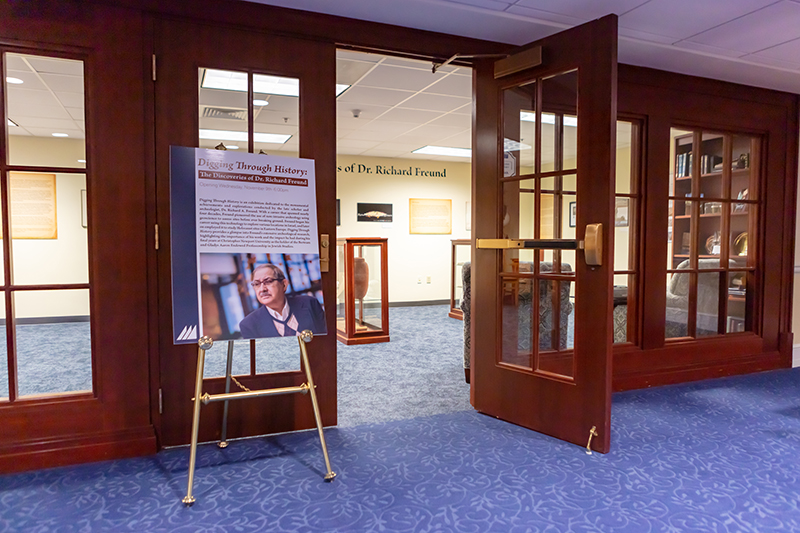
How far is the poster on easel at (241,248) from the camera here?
192 cm

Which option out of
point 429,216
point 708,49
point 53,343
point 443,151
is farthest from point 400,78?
point 53,343

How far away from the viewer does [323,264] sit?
2484mm

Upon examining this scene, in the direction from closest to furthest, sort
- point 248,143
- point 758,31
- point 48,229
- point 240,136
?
point 248,143
point 758,31
point 240,136
point 48,229

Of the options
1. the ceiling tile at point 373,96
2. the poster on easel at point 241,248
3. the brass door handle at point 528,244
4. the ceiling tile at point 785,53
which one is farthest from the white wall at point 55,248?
the ceiling tile at point 785,53

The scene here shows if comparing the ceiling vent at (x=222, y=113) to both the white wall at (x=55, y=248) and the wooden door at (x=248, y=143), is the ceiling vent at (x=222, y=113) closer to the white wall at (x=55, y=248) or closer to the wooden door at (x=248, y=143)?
the wooden door at (x=248, y=143)

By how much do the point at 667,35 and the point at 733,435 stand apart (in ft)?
7.32

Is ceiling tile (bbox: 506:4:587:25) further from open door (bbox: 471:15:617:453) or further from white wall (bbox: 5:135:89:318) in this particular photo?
white wall (bbox: 5:135:89:318)

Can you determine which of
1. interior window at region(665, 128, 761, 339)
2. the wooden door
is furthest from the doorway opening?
interior window at region(665, 128, 761, 339)

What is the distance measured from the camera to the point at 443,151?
714cm

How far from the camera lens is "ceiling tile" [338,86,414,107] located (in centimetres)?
423

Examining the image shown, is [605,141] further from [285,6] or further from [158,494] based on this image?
[158,494]

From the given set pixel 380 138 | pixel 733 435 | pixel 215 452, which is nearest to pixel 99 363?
pixel 215 452

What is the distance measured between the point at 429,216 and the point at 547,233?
17.7 ft

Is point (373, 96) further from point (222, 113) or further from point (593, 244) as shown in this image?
point (593, 244)
